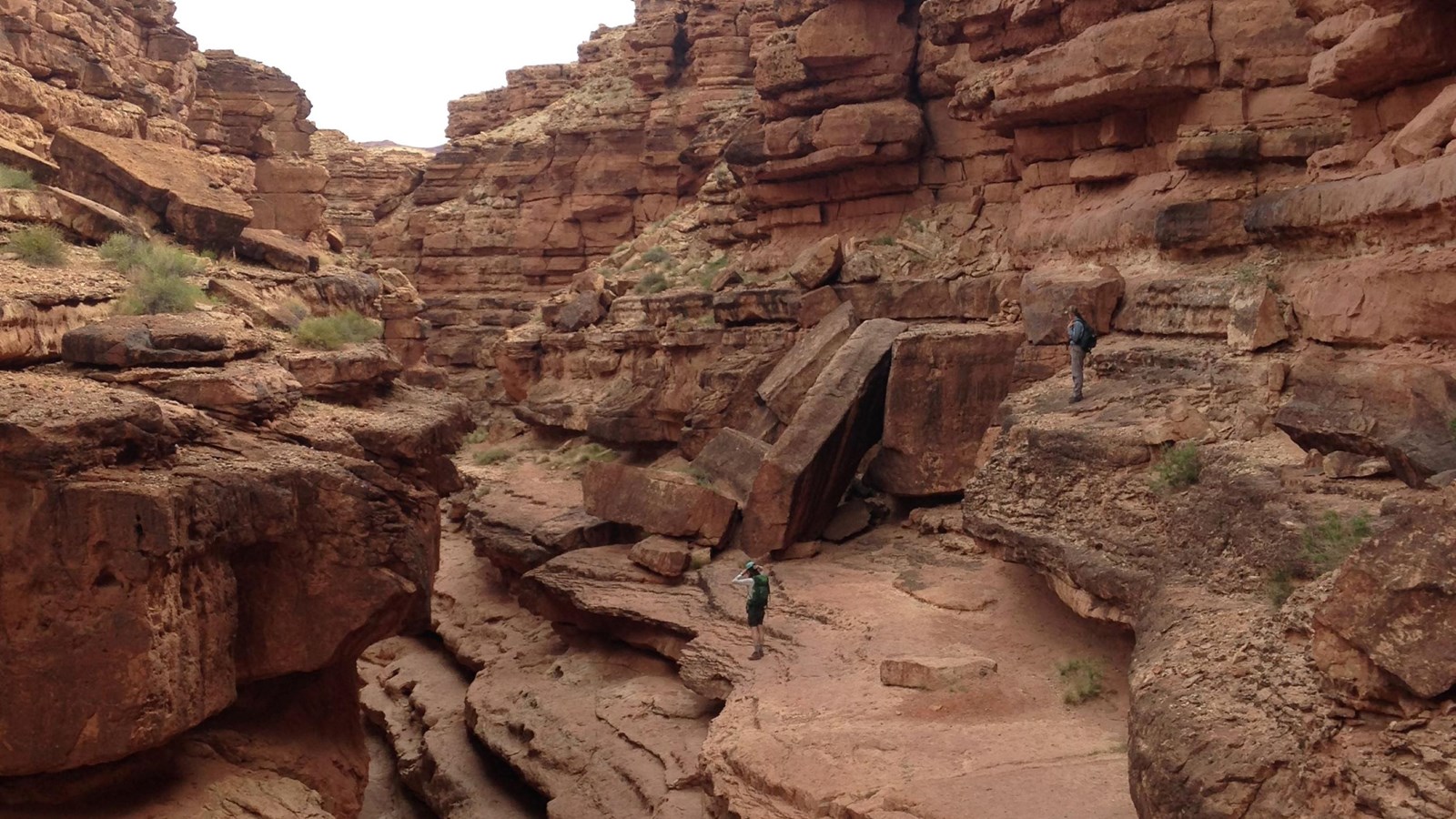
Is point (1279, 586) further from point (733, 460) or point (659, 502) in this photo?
point (733, 460)

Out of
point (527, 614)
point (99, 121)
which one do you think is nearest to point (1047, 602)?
point (527, 614)

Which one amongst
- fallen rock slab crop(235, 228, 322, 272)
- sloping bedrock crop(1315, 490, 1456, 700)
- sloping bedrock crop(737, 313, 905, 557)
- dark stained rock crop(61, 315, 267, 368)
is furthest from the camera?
Answer: sloping bedrock crop(737, 313, 905, 557)

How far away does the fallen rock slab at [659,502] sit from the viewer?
57.2ft

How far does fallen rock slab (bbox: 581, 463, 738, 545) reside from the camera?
17.4m

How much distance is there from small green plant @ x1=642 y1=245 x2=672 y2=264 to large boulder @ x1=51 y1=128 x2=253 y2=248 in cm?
1367

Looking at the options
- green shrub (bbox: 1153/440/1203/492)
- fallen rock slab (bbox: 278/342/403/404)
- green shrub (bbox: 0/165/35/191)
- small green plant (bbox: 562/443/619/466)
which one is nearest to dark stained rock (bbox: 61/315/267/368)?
fallen rock slab (bbox: 278/342/403/404)

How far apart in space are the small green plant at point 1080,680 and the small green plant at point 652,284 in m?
16.3

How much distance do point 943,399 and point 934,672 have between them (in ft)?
21.1

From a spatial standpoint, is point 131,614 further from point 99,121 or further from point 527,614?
point 527,614

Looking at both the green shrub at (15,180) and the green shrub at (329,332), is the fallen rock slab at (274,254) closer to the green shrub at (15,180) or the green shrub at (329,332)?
the green shrub at (329,332)

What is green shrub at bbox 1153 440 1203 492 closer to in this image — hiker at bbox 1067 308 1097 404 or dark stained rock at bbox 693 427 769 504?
hiker at bbox 1067 308 1097 404

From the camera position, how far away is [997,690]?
11.1 m

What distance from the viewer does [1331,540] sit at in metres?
7.73

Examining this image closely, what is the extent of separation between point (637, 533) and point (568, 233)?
18.8 m
